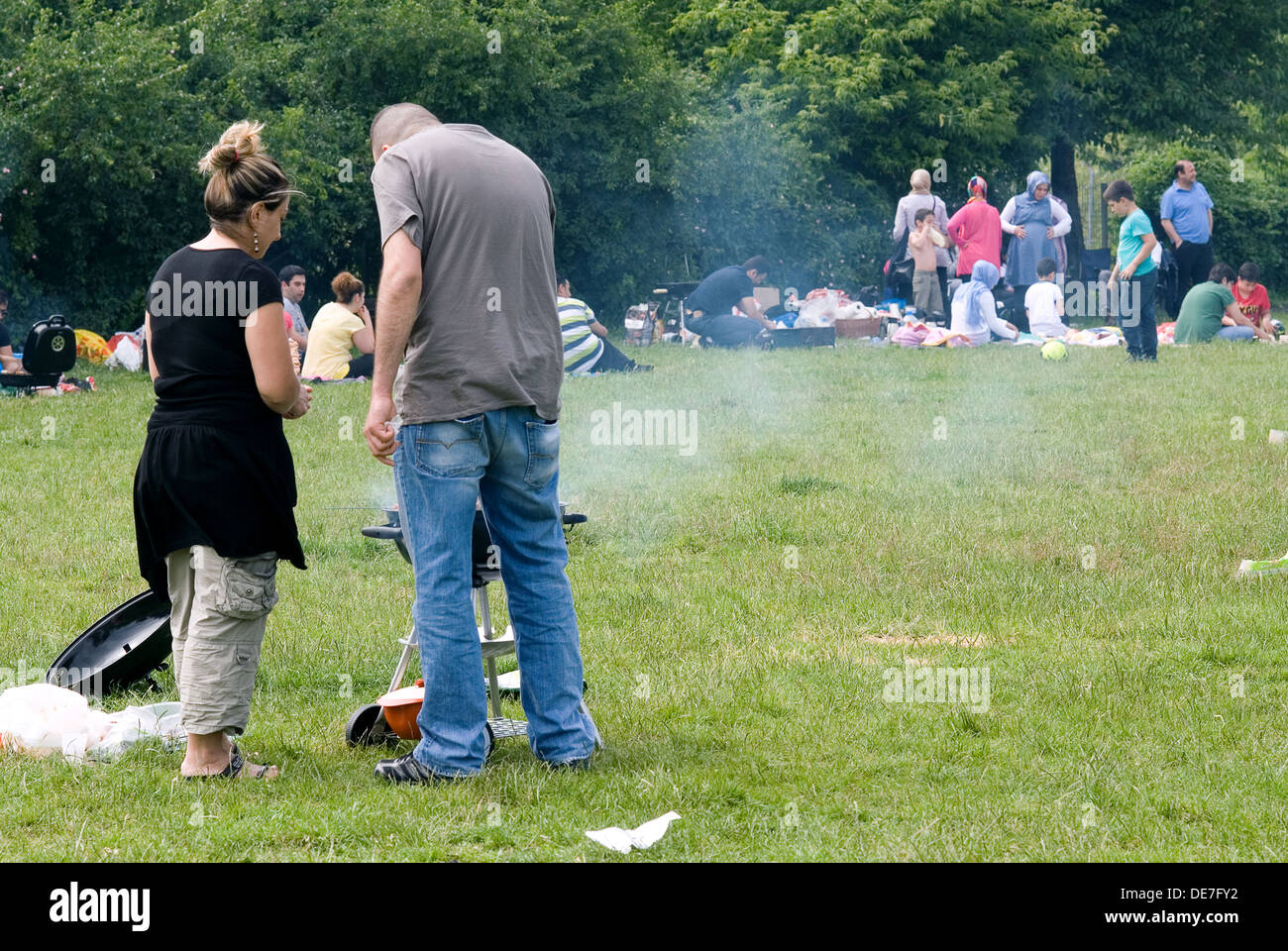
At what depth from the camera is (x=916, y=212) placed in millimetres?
21234

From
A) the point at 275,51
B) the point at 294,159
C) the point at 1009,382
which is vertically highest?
the point at 275,51

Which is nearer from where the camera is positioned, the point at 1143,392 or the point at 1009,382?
the point at 1143,392

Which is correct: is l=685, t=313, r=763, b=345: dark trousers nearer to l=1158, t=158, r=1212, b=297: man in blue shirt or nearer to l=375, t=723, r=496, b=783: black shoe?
l=1158, t=158, r=1212, b=297: man in blue shirt

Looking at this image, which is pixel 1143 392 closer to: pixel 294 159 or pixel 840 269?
pixel 294 159

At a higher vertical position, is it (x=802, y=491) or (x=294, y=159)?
(x=294, y=159)

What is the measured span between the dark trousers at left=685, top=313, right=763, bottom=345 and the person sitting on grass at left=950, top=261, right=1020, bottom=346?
246 cm

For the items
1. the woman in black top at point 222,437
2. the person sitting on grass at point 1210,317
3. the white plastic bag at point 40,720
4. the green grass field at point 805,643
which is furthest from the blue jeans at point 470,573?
the person sitting on grass at point 1210,317

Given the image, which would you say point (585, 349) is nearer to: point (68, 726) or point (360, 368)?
point (360, 368)

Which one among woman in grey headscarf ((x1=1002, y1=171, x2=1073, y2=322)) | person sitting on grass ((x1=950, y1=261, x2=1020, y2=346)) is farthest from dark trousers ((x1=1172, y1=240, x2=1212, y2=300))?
person sitting on grass ((x1=950, y1=261, x2=1020, y2=346))

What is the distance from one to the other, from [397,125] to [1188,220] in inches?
733

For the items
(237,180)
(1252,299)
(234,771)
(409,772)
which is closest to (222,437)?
(237,180)

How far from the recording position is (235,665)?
183 inches
